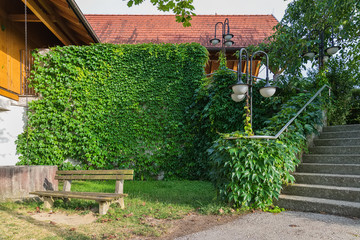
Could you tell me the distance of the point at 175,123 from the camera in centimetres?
784

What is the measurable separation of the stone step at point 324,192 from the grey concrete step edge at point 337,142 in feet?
5.66

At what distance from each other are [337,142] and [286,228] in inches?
126

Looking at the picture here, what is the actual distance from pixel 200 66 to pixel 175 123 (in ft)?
6.32

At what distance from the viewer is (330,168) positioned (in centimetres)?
474

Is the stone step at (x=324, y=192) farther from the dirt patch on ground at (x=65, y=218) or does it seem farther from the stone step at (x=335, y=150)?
the dirt patch on ground at (x=65, y=218)

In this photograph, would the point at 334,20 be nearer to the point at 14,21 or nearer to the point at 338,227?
the point at 338,227

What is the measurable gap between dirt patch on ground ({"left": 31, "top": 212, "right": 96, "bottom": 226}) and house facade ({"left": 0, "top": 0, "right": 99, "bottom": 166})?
13.4 ft

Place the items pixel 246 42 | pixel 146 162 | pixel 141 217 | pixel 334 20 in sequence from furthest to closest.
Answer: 1. pixel 246 42
2. pixel 146 162
3. pixel 334 20
4. pixel 141 217

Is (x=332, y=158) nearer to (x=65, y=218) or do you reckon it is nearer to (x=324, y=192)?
(x=324, y=192)

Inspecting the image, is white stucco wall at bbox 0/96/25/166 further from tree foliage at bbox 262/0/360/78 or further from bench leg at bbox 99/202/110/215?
tree foliage at bbox 262/0/360/78

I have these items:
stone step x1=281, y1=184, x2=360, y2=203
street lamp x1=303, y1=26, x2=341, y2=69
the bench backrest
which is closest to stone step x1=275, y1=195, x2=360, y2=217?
stone step x1=281, y1=184, x2=360, y2=203

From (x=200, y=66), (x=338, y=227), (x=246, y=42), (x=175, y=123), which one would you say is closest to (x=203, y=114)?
(x=175, y=123)

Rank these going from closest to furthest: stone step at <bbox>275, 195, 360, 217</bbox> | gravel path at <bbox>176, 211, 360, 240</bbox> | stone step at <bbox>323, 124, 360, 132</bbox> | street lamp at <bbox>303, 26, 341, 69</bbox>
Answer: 1. gravel path at <bbox>176, 211, 360, 240</bbox>
2. stone step at <bbox>275, 195, 360, 217</bbox>
3. stone step at <bbox>323, 124, 360, 132</bbox>
4. street lamp at <bbox>303, 26, 341, 69</bbox>

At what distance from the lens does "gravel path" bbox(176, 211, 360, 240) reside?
9.91ft
